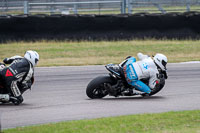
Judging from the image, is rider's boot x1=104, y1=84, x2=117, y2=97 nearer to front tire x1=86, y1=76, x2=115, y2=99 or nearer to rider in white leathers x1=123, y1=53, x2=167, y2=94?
front tire x1=86, y1=76, x2=115, y2=99

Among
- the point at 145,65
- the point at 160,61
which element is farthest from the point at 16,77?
the point at 160,61

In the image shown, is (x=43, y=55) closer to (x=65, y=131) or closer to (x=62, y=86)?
(x=62, y=86)

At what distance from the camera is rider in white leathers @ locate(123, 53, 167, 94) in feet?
34.8

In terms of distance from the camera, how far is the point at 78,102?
1025 centimetres

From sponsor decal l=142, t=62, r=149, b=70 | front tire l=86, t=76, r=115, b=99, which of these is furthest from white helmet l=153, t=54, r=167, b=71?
front tire l=86, t=76, r=115, b=99

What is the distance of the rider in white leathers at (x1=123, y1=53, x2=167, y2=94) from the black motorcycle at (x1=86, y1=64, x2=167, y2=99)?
0.12m

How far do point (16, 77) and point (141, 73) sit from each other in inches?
118

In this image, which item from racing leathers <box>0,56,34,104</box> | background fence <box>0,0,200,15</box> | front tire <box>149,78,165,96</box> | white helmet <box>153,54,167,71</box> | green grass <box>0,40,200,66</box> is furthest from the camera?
background fence <box>0,0,200,15</box>

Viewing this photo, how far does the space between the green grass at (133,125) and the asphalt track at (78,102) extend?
2.16ft

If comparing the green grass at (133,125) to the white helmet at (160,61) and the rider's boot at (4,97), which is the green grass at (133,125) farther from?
the white helmet at (160,61)

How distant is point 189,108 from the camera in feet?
31.3

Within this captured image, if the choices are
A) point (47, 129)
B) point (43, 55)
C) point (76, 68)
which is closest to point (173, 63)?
point (76, 68)

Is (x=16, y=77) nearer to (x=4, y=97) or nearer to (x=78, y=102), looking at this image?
(x=4, y=97)

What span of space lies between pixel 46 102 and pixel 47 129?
10.4 ft
